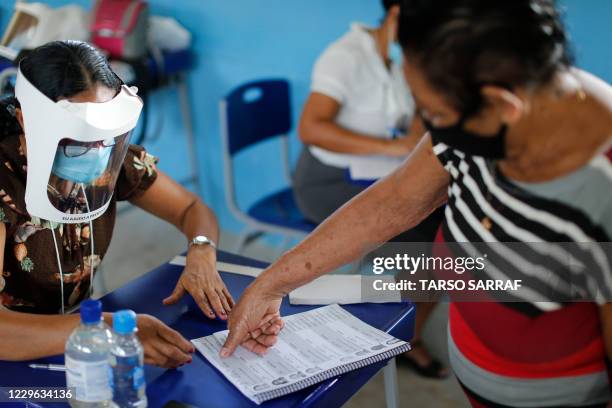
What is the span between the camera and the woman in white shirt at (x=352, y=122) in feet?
7.36

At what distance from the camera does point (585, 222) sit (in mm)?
947

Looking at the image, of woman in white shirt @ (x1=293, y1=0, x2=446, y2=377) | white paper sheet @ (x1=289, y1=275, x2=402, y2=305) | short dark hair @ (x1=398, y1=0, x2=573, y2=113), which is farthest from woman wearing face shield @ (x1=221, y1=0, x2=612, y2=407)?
woman in white shirt @ (x1=293, y1=0, x2=446, y2=377)

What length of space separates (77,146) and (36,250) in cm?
29

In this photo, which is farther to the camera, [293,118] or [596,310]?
[293,118]

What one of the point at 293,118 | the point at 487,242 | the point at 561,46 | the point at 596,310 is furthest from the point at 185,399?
the point at 293,118

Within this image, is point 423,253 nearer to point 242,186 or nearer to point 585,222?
point 585,222

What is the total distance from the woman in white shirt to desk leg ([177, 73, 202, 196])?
0.91 metres

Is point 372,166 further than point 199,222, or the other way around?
point 372,166

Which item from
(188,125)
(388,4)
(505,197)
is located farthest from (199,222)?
(188,125)

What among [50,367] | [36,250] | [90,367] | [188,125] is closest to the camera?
[90,367]

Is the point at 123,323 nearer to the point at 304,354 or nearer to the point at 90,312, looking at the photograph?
the point at 90,312

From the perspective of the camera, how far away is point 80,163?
3.99 feet

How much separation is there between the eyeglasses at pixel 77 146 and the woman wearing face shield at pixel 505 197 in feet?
1.18

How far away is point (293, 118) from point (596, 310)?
6.66ft
